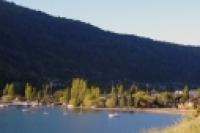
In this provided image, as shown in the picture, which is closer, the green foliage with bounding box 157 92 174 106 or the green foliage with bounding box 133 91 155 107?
the green foliage with bounding box 133 91 155 107

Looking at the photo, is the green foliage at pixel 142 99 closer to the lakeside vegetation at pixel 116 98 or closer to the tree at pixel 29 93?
the lakeside vegetation at pixel 116 98

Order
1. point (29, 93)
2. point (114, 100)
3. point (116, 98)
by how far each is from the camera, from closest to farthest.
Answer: point (114, 100) < point (116, 98) < point (29, 93)

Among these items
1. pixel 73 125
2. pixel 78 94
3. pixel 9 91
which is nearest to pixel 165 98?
pixel 78 94

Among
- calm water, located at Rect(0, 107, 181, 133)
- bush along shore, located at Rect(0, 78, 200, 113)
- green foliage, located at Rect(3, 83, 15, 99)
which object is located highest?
green foliage, located at Rect(3, 83, 15, 99)

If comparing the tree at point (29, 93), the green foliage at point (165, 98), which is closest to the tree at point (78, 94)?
the tree at point (29, 93)

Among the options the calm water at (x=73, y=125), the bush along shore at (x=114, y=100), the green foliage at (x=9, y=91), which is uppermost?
the green foliage at (x=9, y=91)

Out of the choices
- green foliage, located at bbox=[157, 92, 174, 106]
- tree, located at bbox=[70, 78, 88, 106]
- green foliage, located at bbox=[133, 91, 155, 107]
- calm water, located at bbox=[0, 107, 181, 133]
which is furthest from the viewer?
green foliage, located at bbox=[157, 92, 174, 106]

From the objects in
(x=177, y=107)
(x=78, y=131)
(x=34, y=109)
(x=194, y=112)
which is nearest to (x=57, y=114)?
(x=34, y=109)

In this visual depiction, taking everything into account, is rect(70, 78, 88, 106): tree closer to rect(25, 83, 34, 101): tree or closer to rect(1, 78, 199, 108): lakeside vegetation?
rect(1, 78, 199, 108): lakeside vegetation

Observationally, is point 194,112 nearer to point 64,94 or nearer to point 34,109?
point 34,109

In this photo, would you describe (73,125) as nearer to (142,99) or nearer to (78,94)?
(142,99)

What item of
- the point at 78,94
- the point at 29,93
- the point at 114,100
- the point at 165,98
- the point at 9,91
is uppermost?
the point at 9,91

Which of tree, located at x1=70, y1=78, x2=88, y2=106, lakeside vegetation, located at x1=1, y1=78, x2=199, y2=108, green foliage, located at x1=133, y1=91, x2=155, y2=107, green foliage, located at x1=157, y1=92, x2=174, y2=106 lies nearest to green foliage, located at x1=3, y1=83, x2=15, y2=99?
lakeside vegetation, located at x1=1, y1=78, x2=199, y2=108

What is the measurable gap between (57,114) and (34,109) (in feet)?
62.7
